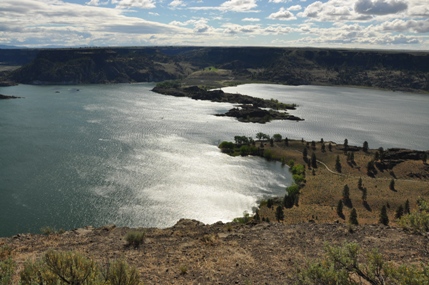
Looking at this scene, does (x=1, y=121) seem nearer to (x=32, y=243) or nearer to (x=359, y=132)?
(x=32, y=243)

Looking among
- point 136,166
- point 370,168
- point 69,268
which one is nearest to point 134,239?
point 69,268

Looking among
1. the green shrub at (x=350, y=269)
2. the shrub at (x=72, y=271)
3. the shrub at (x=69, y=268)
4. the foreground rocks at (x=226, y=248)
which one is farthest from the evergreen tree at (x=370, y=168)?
the shrub at (x=69, y=268)

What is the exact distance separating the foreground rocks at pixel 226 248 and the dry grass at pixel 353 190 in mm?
21748

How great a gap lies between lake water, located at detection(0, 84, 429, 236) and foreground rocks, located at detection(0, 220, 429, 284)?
2701 centimetres

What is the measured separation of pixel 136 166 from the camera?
97.8 meters

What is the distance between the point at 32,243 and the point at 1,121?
145756 millimetres

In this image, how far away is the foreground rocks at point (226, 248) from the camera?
29.6 m

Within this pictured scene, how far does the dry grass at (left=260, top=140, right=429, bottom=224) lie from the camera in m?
64.4

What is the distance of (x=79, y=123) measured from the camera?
158m

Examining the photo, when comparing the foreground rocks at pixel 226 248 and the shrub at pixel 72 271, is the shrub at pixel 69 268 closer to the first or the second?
the shrub at pixel 72 271

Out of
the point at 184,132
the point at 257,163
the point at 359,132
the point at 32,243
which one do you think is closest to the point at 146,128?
the point at 184,132

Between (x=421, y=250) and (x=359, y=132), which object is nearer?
(x=421, y=250)

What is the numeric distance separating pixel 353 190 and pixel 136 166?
57876mm

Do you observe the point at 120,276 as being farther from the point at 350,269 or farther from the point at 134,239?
the point at 134,239
